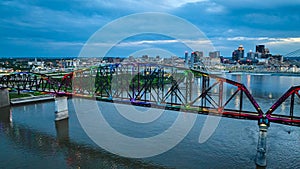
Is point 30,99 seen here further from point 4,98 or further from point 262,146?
point 262,146

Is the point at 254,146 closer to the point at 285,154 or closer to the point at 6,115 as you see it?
the point at 285,154

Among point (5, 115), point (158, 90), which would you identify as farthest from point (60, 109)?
point (158, 90)

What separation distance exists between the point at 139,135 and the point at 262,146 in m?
12.8

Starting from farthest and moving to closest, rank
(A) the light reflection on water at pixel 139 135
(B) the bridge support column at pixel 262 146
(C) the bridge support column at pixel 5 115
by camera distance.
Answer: (C) the bridge support column at pixel 5 115 < (A) the light reflection on water at pixel 139 135 < (B) the bridge support column at pixel 262 146

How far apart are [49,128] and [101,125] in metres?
6.50

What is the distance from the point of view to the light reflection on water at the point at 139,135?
1964 centimetres

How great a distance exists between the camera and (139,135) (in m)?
26.4

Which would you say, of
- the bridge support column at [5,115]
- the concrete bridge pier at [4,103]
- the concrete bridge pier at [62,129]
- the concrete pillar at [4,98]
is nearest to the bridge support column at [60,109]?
the concrete bridge pier at [62,129]

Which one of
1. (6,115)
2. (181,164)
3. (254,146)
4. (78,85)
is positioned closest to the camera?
(181,164)

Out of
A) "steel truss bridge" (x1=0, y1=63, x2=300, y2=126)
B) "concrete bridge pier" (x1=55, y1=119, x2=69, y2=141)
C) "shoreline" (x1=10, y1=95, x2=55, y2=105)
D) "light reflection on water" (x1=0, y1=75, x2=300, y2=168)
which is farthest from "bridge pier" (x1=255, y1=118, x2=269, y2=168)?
"shoreline" (x1=10, y1=95, x2=55, y2=105)

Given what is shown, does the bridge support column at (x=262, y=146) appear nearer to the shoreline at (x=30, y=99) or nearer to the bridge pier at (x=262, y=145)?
the bridge pier at (x=262, y=145)

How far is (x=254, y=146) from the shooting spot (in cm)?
2295

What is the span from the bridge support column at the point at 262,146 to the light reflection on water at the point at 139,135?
0.64 metres

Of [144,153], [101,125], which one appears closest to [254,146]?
[144,153]
